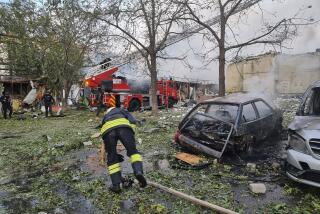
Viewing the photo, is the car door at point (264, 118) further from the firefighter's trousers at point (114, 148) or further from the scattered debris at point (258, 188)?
the firefighter's trousers at point (114, 148)

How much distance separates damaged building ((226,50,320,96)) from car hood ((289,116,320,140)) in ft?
26.3

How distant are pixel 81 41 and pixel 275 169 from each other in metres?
17.9

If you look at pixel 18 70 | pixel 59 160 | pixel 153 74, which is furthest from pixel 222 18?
pixel 18 70

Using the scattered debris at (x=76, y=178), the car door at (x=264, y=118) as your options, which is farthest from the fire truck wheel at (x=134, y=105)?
the scattered debris at (x=76, y=178)

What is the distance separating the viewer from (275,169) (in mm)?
6664

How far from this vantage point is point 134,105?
2189cm

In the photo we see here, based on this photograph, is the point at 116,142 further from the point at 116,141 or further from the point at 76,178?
the point at 76,178

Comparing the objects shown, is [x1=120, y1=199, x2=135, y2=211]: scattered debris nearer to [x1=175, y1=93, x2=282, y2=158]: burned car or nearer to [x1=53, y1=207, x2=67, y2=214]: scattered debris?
[x1=53, y1=207, x2=67, y2=214]: scattered debris

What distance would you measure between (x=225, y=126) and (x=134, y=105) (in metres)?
14.8

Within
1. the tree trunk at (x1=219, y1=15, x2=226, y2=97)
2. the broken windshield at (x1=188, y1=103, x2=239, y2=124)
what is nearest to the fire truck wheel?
the tree trunk at (x1=219, y1=15, x2=226, y2=97)

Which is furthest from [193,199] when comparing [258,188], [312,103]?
[312,103]

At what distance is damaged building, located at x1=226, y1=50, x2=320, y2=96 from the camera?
633 inches

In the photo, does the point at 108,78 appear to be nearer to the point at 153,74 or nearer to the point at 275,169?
the point at 153,74

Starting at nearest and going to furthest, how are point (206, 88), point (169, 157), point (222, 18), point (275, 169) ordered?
1. point (275, 169)
2. point (169, 157)
3. point (222, 18)
4. point (206, 88)
